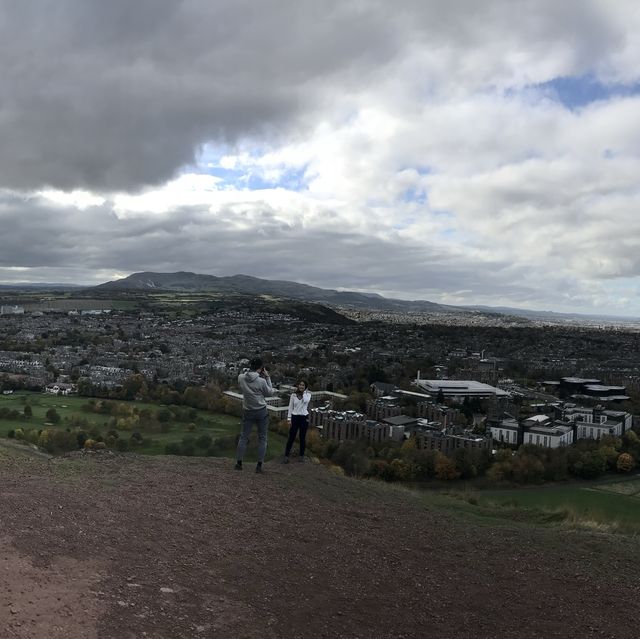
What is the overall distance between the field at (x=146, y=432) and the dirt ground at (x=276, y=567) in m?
6.33

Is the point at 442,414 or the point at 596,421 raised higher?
the point at 596,421

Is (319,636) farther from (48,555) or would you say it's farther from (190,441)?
(190,441)

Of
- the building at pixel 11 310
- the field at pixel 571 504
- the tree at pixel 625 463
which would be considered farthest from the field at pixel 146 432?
the building at pixel 11 310

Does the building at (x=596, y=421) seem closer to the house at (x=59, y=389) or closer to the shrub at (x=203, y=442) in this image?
the shrub at (x=203, y=442)

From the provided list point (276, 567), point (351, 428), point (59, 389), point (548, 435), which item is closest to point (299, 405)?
point (276, 567)

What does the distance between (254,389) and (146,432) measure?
658 inches

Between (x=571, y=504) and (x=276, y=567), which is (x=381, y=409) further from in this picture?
(x=276, y=567)

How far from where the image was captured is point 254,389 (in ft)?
31.8

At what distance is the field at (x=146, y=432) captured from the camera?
18.2m

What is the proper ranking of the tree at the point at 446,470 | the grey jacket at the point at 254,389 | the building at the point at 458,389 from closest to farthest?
1. the grey jacket at the point at 254,389
2. the tree at the point at 446,470
3. the building at the point at 458,389

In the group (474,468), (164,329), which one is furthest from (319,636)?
(164,329)

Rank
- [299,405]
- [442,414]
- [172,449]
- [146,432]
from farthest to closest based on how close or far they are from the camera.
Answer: [442,414] → [146,432] → [172,449] → [299,405]

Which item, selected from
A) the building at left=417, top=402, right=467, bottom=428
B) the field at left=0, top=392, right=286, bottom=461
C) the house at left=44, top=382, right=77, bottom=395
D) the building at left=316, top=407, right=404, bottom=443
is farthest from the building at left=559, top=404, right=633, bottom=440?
the house at left=44, top=382, right=77, bottom=395

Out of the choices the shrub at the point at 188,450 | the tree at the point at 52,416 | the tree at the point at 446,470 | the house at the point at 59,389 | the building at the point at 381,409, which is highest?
the shrub at the point at 188,450
